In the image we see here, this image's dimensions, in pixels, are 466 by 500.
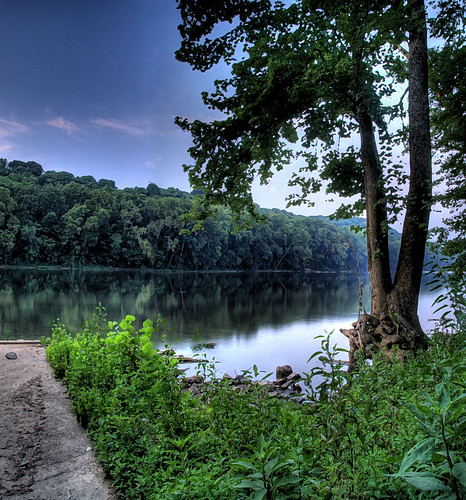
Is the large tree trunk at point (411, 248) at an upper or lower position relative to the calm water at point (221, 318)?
upper

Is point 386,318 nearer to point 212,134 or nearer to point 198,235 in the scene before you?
point 212,134

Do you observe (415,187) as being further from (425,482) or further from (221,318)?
(221,318)

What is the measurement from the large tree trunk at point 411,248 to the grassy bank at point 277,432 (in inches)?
100

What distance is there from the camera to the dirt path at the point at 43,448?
10.3 ft

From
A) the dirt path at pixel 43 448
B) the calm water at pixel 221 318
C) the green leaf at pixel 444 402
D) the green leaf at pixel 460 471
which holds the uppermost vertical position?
the green leaf at pixel 444 402

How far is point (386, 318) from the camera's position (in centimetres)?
759

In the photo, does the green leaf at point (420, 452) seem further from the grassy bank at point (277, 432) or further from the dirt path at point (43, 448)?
the dirt path at point (43, 448)

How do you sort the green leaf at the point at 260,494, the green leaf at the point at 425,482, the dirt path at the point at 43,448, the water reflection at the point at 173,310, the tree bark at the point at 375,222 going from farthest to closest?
the water reflection at the point at 173,310
the tree bark at the point at 375,222
the dirt path at the point at 43,448
the green leaf at the point at 260,494
the green leaf at the point at 425,482

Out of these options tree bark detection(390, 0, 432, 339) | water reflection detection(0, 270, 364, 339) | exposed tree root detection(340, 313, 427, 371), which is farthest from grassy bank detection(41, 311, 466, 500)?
water reflection detection(0, 270, 364, 339)

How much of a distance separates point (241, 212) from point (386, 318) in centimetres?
407

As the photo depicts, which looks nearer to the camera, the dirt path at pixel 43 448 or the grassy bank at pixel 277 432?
the grassy bank at pixel 277 432

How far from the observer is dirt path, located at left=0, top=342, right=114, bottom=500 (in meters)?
3.13

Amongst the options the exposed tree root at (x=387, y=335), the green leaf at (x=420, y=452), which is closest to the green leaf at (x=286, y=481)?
the green leaf at (x=420, y=452)

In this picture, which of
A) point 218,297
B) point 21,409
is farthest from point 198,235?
point 21,409
